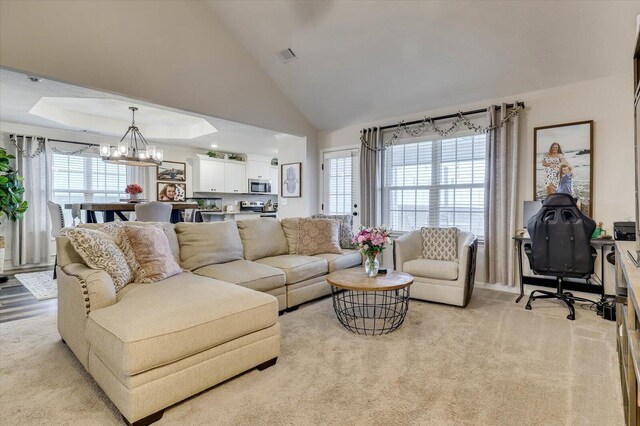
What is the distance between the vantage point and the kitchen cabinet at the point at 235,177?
8.27 meters

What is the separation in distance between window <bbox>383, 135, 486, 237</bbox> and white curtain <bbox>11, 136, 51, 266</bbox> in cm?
591

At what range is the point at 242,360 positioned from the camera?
2047 mm

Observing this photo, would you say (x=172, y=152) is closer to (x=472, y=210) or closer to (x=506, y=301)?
(x=472, y=210)

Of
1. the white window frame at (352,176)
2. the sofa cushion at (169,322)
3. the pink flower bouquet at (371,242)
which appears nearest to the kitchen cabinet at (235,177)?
the white window frame at (352,176)

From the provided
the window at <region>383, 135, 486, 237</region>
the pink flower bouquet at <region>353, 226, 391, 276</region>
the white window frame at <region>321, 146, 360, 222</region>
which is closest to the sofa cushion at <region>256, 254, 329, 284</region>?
the pink flower bouquet at <region>353, 226, 391, 276</region>

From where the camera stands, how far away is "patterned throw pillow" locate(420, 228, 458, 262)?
3.91m

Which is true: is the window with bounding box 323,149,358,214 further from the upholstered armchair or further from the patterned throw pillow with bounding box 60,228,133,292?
the patterned throw pillow with bounding box 60,228,133,292

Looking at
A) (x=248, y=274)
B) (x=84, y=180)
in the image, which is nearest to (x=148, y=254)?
(x=248, y=274)

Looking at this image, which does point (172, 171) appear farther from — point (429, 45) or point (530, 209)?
point (530, 209)

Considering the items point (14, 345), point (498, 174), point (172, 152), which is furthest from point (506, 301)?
point (172, 152)

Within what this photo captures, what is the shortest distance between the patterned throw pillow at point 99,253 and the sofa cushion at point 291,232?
195 centimetres

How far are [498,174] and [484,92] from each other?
105cm

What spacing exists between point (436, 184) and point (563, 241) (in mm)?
1842

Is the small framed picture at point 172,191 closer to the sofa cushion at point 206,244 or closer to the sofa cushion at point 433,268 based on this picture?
the sofa cushion at point 206,244
